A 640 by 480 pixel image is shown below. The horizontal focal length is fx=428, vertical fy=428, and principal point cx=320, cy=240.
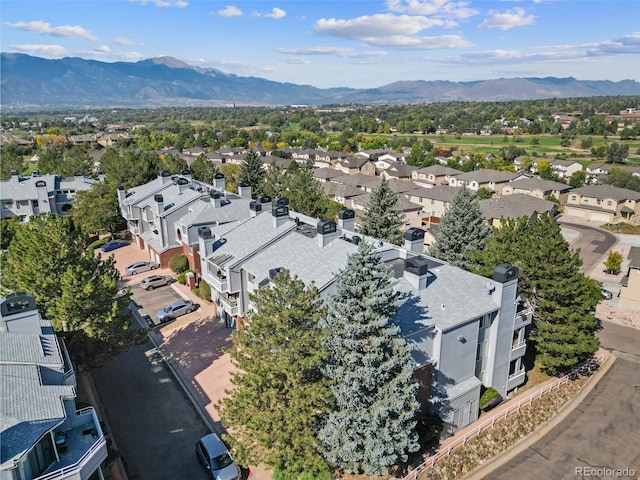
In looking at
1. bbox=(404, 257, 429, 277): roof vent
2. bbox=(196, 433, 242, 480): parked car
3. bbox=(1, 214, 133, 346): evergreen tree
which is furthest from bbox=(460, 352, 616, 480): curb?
bbox=(1, 214, 133, 346): evergreen tree

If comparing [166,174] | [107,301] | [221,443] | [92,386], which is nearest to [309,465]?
[221,443]

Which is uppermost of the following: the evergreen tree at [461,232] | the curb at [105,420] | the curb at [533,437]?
the evergreen tree at [461,232]

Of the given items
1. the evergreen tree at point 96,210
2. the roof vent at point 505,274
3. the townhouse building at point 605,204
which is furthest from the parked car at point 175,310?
the townhouse building at point 605,204

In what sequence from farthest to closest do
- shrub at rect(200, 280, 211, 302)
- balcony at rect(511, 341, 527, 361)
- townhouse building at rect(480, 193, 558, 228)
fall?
1. townhouse building at rect(480, 193, 558, 228)
2. shrub at rect(200, 280, 211, 302)
3. balcony at rect(511, 341, 527, 361)

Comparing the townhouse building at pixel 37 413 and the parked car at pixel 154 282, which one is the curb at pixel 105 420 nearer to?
the townhouse building at pixel 37 413

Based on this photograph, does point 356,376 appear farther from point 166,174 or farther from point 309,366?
point 166,174

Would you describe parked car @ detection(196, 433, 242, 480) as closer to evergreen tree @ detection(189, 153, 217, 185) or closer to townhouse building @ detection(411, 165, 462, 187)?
evergreen tree @ detection(189, 153, 217, 185)
